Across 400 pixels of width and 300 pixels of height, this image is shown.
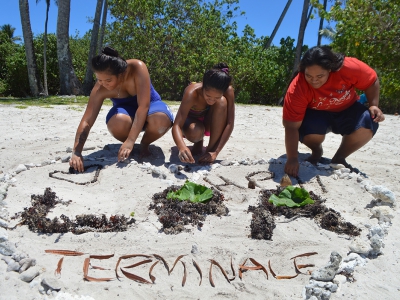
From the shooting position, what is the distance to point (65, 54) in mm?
11773

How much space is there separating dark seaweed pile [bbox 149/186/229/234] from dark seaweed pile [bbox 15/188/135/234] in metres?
0.25

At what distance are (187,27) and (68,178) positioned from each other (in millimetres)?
10910

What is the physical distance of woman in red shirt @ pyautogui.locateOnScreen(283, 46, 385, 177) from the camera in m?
3.44

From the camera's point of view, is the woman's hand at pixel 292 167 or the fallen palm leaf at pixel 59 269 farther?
the woman's hand at pixel 292 167

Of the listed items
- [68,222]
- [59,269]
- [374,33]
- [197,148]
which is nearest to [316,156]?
[197,148]

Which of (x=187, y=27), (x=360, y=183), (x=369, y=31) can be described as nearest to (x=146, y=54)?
(x=187, y=27)

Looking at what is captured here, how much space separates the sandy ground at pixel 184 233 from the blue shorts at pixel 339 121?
1.39 feet

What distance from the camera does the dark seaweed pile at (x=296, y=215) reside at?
2506mm

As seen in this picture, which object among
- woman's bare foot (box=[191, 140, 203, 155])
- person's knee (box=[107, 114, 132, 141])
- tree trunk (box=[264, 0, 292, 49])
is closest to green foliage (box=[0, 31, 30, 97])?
tree trunk (box=[264, 0, 292, 49])

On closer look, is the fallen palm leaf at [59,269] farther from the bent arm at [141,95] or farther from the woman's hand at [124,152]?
the bent arm at [141,95]

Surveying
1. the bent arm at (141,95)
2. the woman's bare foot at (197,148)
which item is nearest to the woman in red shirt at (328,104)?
the woman's bare foot at (197,148)

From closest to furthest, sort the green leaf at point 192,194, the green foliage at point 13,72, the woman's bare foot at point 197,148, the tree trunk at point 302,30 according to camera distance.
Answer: the green leaf at point 192,194
the woman's bare foot at point 197,148
the tree trunk at point 302,30
the green foliage at point 13,72

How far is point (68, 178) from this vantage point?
3.43 metres

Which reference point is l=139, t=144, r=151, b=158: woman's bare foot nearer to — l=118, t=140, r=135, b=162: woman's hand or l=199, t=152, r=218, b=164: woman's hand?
l=118, t=140, r=135, b=162: woman's hand
